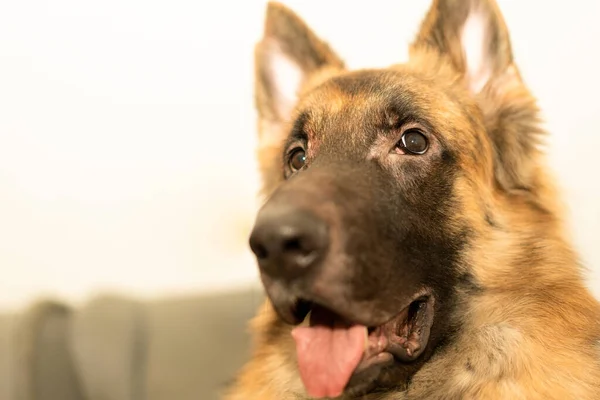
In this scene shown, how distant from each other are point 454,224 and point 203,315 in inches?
52.9

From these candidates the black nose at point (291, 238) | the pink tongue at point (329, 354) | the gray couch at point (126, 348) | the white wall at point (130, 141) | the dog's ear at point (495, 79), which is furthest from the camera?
the white wall at point (130, 141)

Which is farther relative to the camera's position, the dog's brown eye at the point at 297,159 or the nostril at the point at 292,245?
the dog's brown eye at the point at 297,159

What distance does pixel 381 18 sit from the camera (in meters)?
2.19

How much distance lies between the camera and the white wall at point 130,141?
242cm

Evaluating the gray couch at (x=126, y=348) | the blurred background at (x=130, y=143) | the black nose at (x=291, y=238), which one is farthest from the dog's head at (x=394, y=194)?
the gray couch at (x=126, y=348)

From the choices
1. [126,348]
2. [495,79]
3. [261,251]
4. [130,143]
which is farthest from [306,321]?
[130,143]

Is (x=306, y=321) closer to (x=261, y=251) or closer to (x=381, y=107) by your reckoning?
(x=261, y=251)

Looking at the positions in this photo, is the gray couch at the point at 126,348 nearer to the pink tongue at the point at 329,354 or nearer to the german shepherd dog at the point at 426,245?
the german shepherd dog at the point at 426,245

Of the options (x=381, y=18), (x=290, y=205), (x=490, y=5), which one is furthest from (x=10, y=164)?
(x=490, y=5)

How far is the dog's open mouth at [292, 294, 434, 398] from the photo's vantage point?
111cm

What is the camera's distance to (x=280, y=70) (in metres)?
1.94

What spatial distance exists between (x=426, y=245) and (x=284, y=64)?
0.97 metres

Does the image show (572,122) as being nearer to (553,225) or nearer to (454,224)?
→ (553,225)

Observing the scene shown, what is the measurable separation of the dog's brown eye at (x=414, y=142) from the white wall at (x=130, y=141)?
958 millimetres
